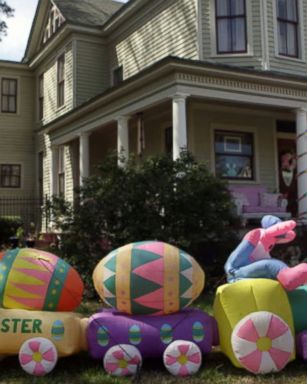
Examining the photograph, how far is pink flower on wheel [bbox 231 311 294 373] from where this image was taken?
186 inches

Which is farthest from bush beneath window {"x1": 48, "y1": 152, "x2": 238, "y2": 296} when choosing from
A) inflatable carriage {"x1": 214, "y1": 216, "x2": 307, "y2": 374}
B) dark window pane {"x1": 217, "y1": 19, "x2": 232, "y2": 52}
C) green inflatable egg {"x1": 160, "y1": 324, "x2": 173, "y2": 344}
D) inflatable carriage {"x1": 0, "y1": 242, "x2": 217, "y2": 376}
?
dark window pane {"x1": 217, "y1": 19, "x2": 232, "y2": 52}

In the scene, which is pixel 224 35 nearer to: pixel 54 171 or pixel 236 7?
pixel 236 7

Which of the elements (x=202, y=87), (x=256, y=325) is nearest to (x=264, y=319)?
(x=256, y=325)

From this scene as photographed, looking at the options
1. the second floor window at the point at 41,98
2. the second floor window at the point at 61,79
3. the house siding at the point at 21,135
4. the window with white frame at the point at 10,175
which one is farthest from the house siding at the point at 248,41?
the window with white frame at the point at 10,175

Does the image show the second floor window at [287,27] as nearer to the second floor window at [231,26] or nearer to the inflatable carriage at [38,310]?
the second floor window at [231,26]

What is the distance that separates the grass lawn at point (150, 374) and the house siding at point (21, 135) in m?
19.4

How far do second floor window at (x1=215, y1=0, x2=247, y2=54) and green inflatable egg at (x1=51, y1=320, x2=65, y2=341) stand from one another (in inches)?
450

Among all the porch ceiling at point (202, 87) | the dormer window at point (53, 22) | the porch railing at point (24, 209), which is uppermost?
the dormer window at point (53, 22)

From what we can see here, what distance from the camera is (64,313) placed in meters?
4.91

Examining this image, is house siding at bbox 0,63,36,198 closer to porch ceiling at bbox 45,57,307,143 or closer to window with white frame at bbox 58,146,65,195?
window with white frame at bbox 58,146,65,195

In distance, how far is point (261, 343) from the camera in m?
4.72

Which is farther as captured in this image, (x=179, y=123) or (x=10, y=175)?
(x=10, y=175)

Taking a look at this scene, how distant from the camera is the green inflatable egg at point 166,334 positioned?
4.79m

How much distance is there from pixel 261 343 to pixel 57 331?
1818 mm
